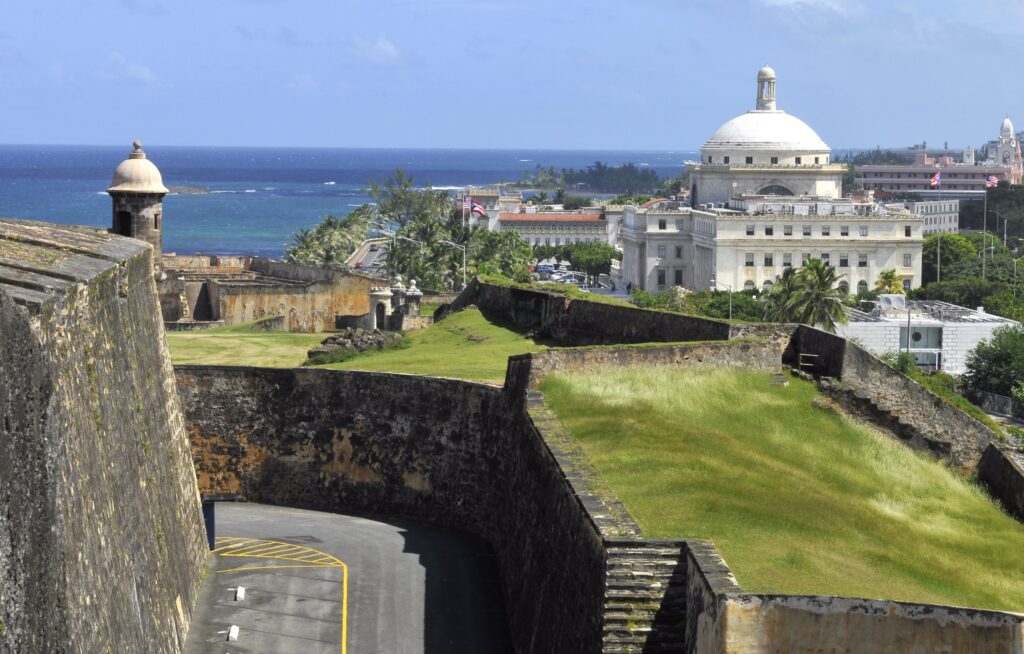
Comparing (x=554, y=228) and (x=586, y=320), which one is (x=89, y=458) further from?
(x=554, y=228)

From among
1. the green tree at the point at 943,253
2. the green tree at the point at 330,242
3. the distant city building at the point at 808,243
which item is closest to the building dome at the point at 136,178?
the green tree at the point at 330,242

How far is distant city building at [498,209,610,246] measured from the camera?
19200 centimetres

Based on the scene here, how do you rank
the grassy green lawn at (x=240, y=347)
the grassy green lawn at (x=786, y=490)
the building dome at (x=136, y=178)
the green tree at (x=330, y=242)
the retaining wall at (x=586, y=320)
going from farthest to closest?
1. the green tree at (x=330, y=242)
2. the building dome at (x=136, y=178)
3. the grassy green lawn at (x=240, y=347)
4. the retaining wall at (x=586, y=320)
5. the grassy green lawn at (x=786, y=490)

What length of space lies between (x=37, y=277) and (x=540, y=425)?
8853mm

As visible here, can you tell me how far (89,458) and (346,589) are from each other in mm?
8301

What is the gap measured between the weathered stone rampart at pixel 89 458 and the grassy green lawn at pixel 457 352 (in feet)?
26.6

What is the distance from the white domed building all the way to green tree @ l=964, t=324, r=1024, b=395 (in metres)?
80.6

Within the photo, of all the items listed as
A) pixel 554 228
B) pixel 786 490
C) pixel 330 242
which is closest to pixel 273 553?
pixel 786 490

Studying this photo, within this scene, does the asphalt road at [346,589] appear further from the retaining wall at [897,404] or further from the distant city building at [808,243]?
the distant city building at [808,243]

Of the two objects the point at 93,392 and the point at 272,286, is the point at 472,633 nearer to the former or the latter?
the point at 93,392

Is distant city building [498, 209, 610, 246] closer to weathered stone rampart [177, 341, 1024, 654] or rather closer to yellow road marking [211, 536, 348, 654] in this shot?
weathered stone rampart [177, 341, 1024, 654]

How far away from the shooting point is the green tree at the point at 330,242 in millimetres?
→ 94125

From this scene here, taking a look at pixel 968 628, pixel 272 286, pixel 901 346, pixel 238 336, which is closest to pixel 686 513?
pixel 968 628

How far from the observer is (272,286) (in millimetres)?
59625
